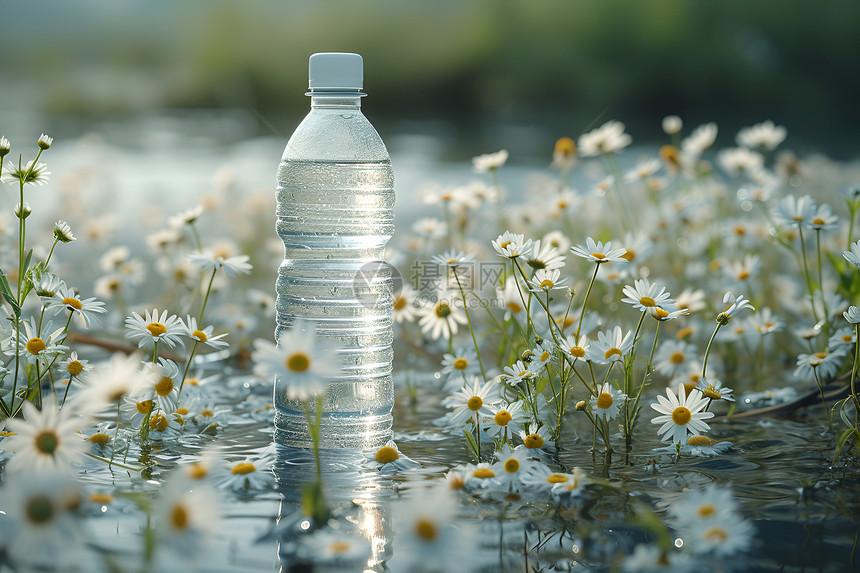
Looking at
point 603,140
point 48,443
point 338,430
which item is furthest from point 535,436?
point 603,140

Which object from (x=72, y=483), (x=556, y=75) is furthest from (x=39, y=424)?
(x=556, y=75)

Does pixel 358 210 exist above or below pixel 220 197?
below

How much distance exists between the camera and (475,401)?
5.84ft

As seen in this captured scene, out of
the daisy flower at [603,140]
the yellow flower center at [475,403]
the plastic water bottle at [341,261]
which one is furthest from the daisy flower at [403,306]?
the daisy flower at [603,140]

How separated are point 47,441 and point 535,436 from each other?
86 centimetres

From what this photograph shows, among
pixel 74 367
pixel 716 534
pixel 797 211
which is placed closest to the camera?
pixel 716 534

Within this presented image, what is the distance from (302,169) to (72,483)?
41.4 inches

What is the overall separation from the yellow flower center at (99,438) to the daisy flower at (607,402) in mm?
956

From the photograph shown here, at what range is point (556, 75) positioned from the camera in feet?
41.4

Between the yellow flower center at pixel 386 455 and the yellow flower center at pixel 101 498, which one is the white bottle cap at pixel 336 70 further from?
the yellow flower center at pixel 101 498

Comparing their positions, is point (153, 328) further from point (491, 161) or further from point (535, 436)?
point (491, 161)

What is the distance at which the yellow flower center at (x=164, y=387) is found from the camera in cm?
186

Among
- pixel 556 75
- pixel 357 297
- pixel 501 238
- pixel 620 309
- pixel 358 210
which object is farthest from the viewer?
pixel 556 75

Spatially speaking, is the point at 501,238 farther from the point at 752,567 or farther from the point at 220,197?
the point at 220,197
